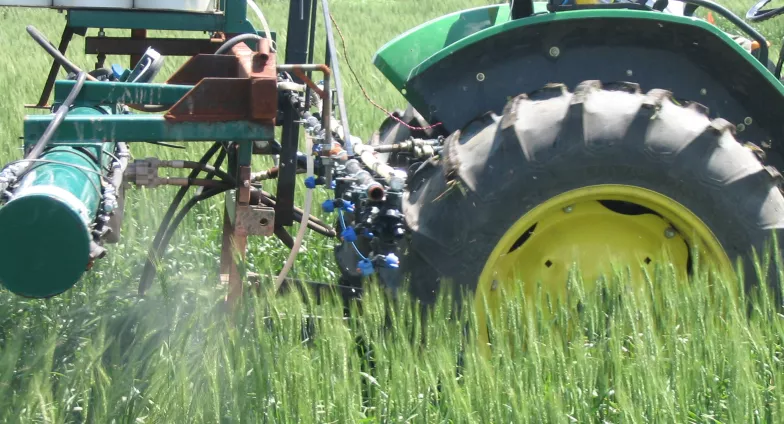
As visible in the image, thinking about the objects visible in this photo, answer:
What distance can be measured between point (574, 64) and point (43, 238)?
1682 mm

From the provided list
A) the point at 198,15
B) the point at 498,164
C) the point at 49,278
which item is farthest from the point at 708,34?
the point at 49,278

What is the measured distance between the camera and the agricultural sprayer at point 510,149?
9.18ft

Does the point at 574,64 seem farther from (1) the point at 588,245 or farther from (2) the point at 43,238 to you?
(2) the point at 43,238

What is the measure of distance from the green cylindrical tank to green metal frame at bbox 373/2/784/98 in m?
1.21

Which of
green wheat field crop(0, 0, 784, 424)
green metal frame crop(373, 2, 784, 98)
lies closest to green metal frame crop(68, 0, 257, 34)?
green metal frame crop(373, 2, 784, 98)

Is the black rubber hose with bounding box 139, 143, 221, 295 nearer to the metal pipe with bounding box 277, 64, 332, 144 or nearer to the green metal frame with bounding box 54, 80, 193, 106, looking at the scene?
the green metal frame with bounding box 54, 80, 193, 106

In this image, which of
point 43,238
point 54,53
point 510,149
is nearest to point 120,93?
point 54,53

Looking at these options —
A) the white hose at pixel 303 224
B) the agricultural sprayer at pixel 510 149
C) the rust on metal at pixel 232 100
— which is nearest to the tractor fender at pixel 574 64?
the agricultural sprayer at pixel 510 149

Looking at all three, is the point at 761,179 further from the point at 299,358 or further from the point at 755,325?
the point at 299,358

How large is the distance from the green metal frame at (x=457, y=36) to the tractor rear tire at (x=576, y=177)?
30 cm

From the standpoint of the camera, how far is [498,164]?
2809 mm

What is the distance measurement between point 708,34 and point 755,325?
914mm

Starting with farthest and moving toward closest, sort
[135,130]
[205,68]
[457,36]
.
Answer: [457,36], [205,68], [135,130]

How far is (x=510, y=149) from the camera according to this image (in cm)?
281
